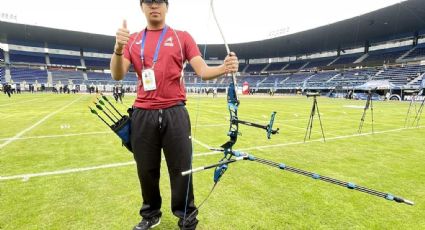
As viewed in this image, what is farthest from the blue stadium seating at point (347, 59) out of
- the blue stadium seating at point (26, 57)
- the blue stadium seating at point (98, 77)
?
the blue stadium seating at point (26, 57)

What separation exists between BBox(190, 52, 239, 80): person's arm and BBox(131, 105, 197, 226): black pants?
1.43 feet

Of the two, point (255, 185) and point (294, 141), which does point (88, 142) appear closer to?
point (255, 185)

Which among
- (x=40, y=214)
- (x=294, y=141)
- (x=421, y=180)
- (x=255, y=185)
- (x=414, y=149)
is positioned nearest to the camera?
(x=40, y=214)

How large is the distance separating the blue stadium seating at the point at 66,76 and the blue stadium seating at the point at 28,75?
214 centimetres

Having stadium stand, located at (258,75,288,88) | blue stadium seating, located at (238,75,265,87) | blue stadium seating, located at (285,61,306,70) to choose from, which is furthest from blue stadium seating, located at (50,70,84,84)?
blue stadium seating, located at (285,61,306,70)

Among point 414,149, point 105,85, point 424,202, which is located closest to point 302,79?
point 105,85

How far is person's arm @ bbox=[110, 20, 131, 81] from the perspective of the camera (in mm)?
2367

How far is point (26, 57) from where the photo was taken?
65750mm

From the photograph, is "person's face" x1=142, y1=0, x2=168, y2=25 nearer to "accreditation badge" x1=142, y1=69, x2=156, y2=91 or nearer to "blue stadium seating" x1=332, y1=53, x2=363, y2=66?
"accreditation badge" x1=142, y1=69, x2=156, y2=91

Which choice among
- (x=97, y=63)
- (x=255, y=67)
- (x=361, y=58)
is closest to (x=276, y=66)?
(x=255, y=67)

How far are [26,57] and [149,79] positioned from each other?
79.4 m

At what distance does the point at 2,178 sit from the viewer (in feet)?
15.4

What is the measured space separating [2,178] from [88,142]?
322 cm

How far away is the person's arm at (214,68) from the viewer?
238 cm
